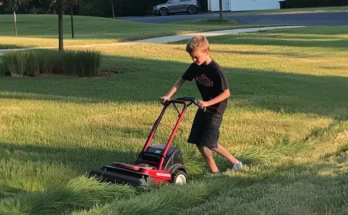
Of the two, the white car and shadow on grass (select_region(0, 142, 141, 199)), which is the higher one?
the white car

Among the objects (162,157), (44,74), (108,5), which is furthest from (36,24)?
(162,157)

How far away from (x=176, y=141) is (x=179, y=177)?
1.50 metres

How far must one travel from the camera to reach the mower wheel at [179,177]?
202 inches

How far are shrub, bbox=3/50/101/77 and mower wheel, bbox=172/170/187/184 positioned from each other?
7.50 m

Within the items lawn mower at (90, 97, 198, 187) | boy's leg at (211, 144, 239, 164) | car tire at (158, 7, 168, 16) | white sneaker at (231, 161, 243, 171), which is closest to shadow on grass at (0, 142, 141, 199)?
lawn mower at (90, 97, 198, 187)

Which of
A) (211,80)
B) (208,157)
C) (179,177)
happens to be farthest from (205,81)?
(179,177)

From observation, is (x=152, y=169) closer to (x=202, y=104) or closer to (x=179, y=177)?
(x=179, y=177)

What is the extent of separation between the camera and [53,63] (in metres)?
12.6

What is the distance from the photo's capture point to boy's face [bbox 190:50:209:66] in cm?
518

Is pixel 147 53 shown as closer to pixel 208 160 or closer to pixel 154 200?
pixel 208 160

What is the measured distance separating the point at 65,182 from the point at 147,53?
1215 cm

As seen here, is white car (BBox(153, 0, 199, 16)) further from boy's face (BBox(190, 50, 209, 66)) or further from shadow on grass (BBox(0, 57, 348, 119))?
boy's face (BBox(190, 50, 209, 66))

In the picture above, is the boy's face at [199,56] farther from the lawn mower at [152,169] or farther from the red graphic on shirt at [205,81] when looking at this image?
the lawn mower at [152,169]

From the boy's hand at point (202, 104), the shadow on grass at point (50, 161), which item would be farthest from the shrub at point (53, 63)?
the boy's hand at point (202, 104)
